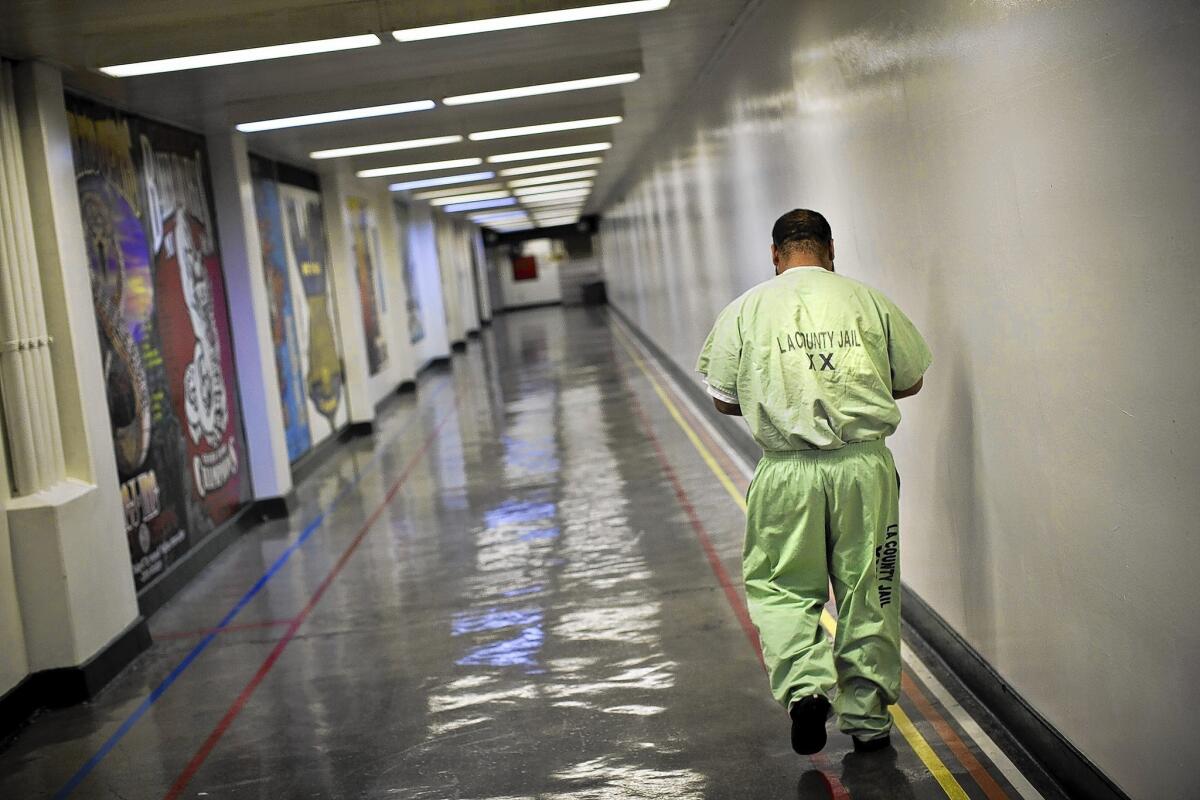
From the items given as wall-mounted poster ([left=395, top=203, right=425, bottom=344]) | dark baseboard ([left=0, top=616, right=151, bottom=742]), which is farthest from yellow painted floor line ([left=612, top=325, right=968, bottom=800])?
wall-mounted poster ([left=395, top=203, right=425, bottom=344])

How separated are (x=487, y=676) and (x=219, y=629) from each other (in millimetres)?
2181

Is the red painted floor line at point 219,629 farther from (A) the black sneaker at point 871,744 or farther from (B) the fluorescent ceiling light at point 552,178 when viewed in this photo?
(B) the fluorescent ceiling light at point 552,178

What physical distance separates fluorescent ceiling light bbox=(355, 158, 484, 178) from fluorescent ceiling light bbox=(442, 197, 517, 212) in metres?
7.73

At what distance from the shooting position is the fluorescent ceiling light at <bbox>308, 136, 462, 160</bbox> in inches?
448

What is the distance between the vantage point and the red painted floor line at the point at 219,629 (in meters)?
6.82

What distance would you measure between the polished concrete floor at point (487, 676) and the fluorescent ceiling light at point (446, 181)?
6.77 m

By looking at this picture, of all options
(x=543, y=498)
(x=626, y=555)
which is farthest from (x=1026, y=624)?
(x=543, y=498)

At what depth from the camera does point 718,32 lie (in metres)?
8.03

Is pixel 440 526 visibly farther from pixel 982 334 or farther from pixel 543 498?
pixel 982 334

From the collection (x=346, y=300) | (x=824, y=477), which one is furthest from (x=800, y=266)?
(x=346, y=300)

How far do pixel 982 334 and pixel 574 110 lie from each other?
7373 mm

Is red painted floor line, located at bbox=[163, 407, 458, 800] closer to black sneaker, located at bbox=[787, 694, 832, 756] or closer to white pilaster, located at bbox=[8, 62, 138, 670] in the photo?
white pilaster, located at bbox=[8, 62, 138, 670]

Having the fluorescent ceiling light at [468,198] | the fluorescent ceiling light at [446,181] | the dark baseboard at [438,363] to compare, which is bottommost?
the dark baseboard at [438,363]

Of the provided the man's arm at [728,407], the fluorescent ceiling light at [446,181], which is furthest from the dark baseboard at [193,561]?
the fluorescent ceiling light at [446,181]
